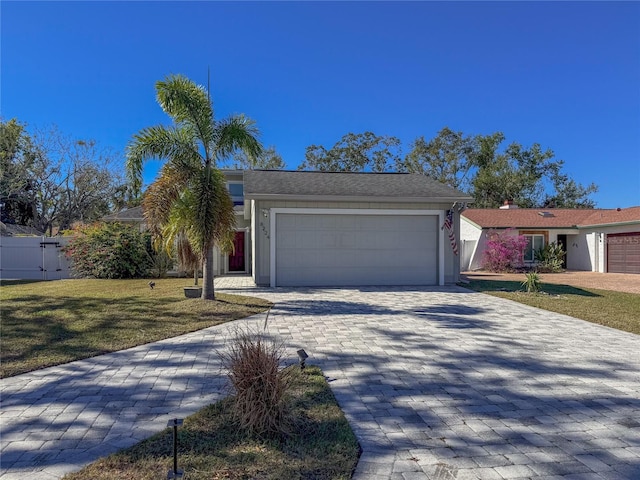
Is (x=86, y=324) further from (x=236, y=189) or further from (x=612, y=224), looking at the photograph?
(x=612, y=224)

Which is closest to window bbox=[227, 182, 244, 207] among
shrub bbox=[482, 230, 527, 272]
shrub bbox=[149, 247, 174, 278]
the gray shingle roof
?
the gray shingle roof

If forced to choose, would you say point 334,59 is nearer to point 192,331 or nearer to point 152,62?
point 152,62

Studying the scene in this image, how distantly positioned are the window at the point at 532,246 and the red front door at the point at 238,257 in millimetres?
15615

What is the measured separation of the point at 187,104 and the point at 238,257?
10348mm

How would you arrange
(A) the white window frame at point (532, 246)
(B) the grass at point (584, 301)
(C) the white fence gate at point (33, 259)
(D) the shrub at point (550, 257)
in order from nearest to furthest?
1. (B) the grass at point (584, 301)
2. (C) the white fence gate at point (33, 259)
3. (D) the shrub at point (550, 257)
4. (A) the white window frame at point (532, 246)

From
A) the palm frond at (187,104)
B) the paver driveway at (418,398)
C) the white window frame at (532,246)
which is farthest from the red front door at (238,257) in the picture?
the white window frame at (532,246)

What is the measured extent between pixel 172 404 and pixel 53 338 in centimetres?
351

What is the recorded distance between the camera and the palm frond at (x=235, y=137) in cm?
848

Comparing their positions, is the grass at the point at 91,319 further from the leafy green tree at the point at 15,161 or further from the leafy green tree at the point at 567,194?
the leafy green tree at the point at 567,194

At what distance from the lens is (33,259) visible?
52.1ft

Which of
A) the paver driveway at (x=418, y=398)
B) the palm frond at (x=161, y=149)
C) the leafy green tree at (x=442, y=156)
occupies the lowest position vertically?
the paver driveway at (x=418, y=398)

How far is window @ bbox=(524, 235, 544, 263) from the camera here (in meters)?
21.1

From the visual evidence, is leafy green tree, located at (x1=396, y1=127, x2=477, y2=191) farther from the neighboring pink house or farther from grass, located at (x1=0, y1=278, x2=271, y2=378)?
grass, located at (x1=0, y1=278, x2=271, y2=378)

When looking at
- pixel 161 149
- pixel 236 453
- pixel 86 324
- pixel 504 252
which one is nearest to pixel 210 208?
pixel 161 149
